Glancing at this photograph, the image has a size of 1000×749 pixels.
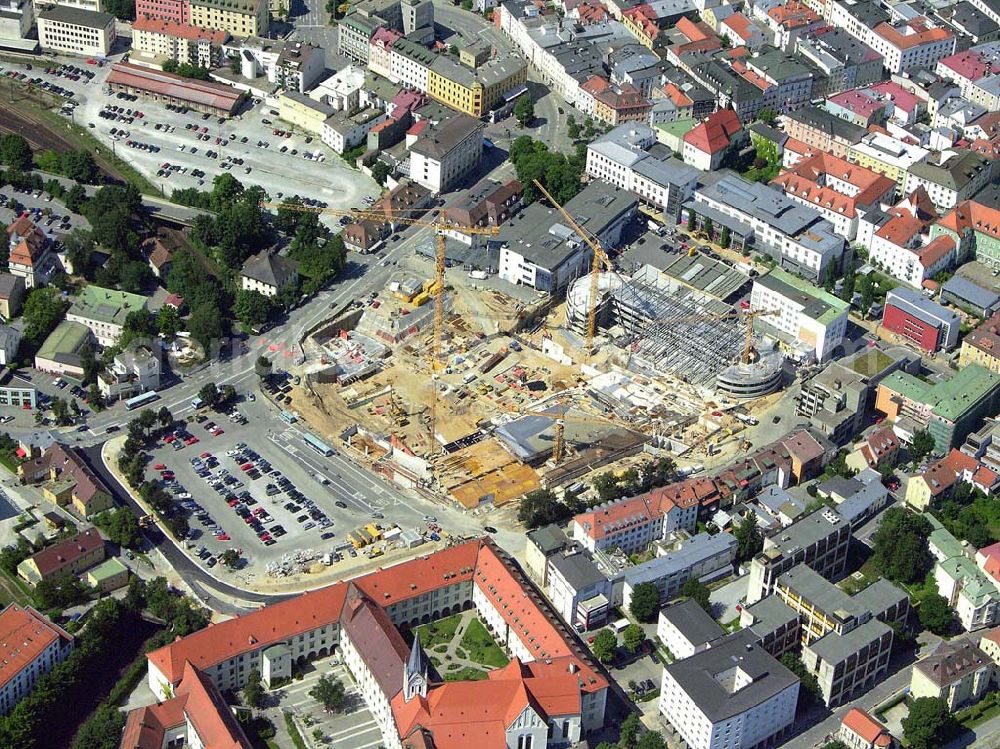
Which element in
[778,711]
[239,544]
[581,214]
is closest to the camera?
[778,711]

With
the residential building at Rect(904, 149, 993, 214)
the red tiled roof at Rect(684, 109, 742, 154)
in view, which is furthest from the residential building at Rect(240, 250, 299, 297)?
the residential building at Rect(904, 149, 993, 214)

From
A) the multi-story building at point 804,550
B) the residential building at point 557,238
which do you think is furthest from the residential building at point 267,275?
the multi-story building at point 804,550

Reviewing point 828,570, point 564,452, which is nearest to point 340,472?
point 564,452

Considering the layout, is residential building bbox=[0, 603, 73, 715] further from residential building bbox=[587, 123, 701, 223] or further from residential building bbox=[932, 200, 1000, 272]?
residential building bbox=[932, 200, 1000, 272]

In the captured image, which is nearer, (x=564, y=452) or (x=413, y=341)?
(x=564, y=452)

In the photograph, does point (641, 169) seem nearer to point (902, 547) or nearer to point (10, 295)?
point (902, 547)

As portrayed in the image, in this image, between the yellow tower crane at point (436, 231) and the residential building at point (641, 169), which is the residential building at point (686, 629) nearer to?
the yellow tower crane at point (436, 231)

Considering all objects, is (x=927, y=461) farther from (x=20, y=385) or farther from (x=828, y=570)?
(x=20, y=385)
